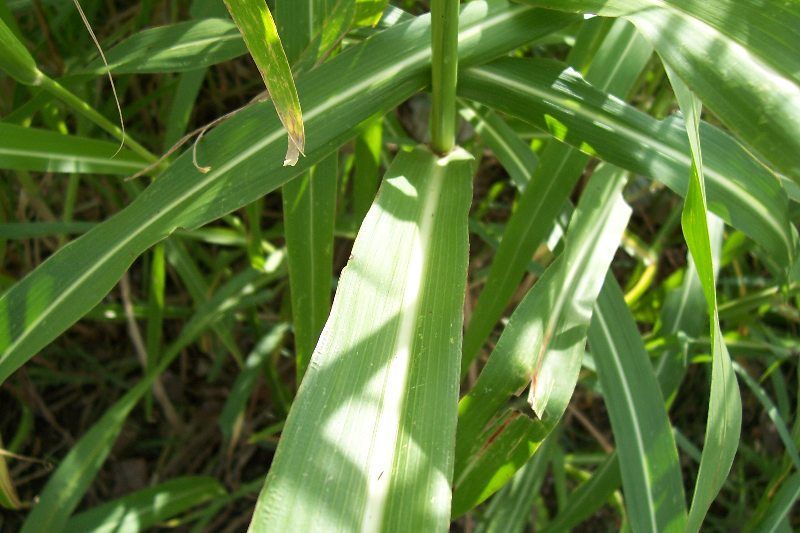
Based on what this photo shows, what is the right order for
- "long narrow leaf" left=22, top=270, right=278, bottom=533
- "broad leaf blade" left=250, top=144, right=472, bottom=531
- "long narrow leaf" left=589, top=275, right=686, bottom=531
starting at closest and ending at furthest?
"broad leaf blade" left=250, top=144, right=472, bottom=531, "long narrow leaf" left=589, top=275, right=686, bottom=531, "long narrow leaf" left=22, top=270, right=278, bottom=533

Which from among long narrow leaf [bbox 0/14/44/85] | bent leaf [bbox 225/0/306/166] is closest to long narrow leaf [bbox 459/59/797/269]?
bent leaf [bbox 225/0/306/166]

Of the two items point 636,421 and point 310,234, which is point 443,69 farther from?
point 636,421

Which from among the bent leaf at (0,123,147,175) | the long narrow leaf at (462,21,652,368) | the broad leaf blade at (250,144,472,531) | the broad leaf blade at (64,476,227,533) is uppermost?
the long narrow leaf at (462,21,652,368)

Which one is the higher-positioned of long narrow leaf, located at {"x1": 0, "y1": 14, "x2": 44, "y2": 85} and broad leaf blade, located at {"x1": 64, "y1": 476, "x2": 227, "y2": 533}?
long narrow leaf, located at {"x1": 0, "y1": 14, "x2": 44, "y2": 85}

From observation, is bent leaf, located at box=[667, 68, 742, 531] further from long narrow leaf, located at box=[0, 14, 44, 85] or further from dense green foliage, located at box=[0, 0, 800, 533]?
long narrow leaf, located at box=[0, 14, 44, 85]

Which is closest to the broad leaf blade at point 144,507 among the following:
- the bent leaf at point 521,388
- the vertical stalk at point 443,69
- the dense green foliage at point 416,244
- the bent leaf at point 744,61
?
the dense green foliage at point 416,244

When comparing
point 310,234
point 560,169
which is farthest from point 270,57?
point 560,169

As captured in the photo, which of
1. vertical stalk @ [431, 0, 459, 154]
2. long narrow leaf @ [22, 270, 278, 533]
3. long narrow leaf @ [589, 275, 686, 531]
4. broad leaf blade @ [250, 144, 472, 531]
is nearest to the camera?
broad leaf blade @ [250, 144, 472, 531]

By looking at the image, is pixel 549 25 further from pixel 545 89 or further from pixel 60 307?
pixel 60 307
